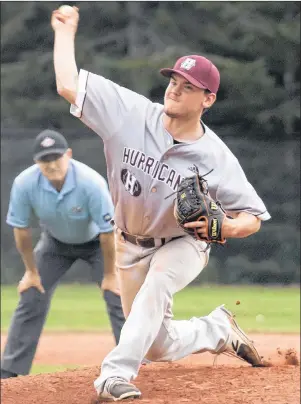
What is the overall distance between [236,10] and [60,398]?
645 inches

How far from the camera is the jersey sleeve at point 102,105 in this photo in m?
5.20

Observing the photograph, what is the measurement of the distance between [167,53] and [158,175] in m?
15.2

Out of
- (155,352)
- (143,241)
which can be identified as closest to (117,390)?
(155,352)

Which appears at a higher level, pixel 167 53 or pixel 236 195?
pixel 236 195

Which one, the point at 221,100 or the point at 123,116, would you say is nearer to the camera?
the point at 123,116

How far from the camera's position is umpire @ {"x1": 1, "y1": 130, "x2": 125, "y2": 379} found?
7297 millimetres

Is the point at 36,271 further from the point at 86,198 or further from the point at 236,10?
the point at 236,10

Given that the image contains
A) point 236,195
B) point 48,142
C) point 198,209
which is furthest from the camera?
point 48,142

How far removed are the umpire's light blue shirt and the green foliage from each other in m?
11.7

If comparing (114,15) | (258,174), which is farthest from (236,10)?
(258,174)

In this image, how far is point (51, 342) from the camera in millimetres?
9781

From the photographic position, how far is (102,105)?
5.24 m

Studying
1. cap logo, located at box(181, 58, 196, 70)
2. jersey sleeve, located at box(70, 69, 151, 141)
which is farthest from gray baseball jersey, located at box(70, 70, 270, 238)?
cap logo, located at box(181, 58, 196, 70)

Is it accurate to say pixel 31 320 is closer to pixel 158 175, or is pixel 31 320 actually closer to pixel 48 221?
pixel 48 221
